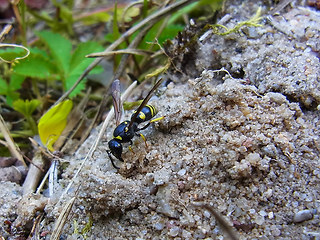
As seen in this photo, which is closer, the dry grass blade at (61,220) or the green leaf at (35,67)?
the dry grass blade at (61,220)

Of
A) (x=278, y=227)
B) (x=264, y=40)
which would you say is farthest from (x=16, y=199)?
(x=264, y=40)

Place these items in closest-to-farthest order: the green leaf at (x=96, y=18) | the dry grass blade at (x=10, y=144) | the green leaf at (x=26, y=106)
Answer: the dry grass blade at (x=10, y=144) < the green leaf at (x=26, y=106) < the green leaf at (x=96, y=18)

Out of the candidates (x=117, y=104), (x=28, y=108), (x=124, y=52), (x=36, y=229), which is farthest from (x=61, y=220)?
(x=124, y=52)

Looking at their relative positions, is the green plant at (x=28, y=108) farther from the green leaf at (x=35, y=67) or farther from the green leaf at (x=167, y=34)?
the green leaf at (x=167, y=34)

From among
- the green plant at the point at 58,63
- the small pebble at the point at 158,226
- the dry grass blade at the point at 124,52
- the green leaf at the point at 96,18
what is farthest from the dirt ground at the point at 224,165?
the green leaf at the point at 96,18

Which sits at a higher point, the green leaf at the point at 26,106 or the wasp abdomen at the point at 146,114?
the green leaf at the point at 26,106

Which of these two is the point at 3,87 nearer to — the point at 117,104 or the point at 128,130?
the point at 117,104

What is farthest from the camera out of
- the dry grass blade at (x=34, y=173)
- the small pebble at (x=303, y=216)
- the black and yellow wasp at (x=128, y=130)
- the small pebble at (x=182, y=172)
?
the dry grass blade at (x=34, y=173)
